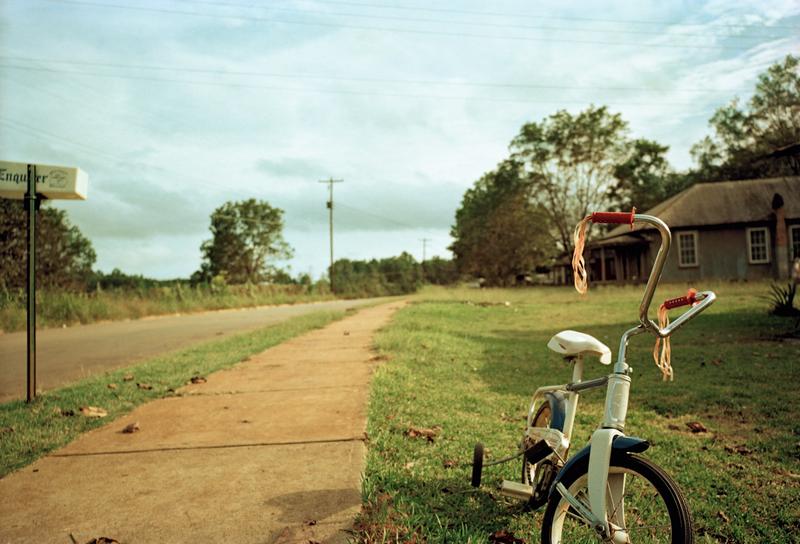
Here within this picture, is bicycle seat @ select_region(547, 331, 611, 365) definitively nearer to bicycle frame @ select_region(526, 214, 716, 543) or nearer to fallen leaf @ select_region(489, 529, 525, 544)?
bicycle frame @ select_region(526, 214, 716, 543)

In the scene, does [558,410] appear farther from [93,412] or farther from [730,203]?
[730,203]

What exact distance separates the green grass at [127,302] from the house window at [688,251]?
20459mm

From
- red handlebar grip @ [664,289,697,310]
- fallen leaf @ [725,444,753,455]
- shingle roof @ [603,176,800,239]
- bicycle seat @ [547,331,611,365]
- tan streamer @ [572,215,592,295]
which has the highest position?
shingle roof @ [603,176,800,239]

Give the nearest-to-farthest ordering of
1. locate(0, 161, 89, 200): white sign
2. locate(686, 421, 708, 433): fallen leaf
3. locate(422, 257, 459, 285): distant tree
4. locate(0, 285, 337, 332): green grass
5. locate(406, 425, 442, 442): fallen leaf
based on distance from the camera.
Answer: locate(406, 425, 442, 442): fallen leaf < locate(686, 421, 708, 433): fallen leaf < locate(0, 161, 89, 200): white sign < locate(0, 285, 337, 332): green grass < locate(422, 257, 459, 285): distant tree

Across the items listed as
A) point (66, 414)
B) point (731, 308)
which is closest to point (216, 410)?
point (66, 414)

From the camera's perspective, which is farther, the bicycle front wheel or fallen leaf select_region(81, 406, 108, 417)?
fallen leaf select_region(81, 406, 108, 417)

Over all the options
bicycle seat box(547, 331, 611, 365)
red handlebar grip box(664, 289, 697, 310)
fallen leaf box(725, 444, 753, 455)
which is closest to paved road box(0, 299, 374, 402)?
bicycle seat box(547, 331, 611, 365)

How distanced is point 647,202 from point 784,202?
53.7 feet

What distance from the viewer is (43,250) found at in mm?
25000

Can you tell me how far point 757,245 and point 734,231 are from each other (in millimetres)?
1263

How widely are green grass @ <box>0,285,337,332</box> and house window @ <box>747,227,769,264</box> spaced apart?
23635 millimetres

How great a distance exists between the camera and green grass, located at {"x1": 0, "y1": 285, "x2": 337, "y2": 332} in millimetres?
12891

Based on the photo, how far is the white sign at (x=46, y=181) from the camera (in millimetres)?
5297

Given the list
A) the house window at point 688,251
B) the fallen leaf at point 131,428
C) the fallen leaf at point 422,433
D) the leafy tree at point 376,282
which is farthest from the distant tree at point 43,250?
the house window at point 688,251
